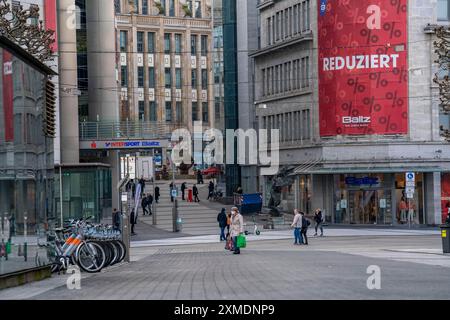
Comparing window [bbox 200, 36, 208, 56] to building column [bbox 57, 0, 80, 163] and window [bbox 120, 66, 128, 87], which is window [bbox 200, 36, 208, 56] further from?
building column [bbox 57, 0, 80, 163]

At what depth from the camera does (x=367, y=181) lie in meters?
70.4

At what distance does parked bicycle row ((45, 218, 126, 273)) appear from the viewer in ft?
83.1

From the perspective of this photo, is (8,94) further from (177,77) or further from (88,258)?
(177,77)

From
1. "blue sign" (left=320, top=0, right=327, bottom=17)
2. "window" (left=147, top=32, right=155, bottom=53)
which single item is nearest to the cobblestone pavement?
"blue sign" (left=320, top=0, right=327, bottom=17)

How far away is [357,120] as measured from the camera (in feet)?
235

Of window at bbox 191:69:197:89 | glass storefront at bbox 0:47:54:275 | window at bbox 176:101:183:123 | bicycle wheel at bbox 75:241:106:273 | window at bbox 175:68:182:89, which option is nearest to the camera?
glass storefront at bbox 0:47:54:275

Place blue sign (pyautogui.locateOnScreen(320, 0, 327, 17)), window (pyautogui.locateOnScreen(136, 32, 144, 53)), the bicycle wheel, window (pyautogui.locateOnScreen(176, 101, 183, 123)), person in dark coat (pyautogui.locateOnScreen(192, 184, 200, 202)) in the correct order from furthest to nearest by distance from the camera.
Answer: window (pyautogui.locateOnScreen(176, 101, 183, 123)) → window (pyautogui.locateOnScreen(136, 32, 144, 53)) → person in dark coat (pyautogui.locateOnScreen(192, 184, 200, 202)) → blue sign (pyautogui.locateOnScreen(320, 0, 327, 17)) → the bicycle wheel

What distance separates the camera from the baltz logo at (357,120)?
71375 millimetres

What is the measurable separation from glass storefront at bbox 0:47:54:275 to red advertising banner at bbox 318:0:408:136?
48.6 metres

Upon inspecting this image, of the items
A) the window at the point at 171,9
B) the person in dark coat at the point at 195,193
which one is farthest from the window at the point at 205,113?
the person in dark coat at the point at 195,193

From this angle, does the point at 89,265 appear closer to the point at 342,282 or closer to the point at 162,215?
the point at 342,282

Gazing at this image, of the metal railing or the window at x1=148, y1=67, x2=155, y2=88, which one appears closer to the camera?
the metal railing

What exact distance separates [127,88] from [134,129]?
59.8m

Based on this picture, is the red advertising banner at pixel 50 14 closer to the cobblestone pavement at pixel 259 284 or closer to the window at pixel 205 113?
the cobblestone pavement at pixel 259 284
